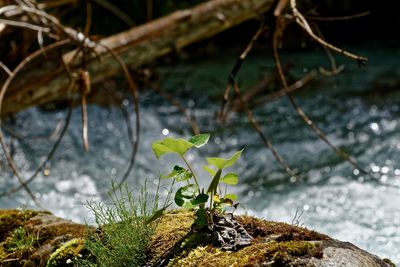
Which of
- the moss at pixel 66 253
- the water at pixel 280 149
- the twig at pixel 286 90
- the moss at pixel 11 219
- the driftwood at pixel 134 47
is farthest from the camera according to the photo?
the water at pixel 280 149

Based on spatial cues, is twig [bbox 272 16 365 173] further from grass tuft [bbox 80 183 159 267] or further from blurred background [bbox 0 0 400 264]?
grass tuft [bbox 80 183 159 267]

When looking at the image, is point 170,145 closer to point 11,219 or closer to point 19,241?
point 19,241

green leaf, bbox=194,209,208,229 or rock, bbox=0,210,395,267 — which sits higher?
green leaf, bbox=194,209,208,229

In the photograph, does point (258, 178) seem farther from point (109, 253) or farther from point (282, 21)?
point (109, 253)

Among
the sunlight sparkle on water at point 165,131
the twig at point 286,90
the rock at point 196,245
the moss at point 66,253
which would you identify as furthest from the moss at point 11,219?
the sunlight sparkle on water at point 165,131

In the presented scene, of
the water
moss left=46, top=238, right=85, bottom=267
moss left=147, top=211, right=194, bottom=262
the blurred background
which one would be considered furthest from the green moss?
the water

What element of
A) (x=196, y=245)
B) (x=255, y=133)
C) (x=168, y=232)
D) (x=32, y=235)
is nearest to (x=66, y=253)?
(x=32, y=235)

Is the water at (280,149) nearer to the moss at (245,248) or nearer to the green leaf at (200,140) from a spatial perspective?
the moss at (245,248)
